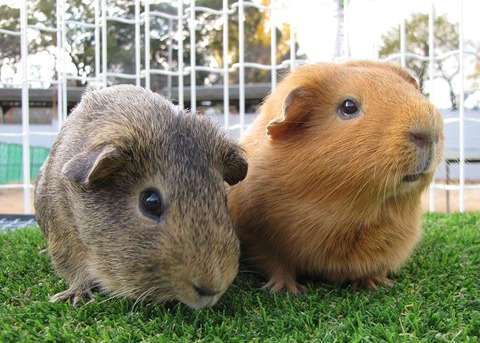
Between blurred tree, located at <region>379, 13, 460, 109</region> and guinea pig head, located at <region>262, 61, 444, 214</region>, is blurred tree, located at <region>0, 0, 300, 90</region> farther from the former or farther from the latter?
guinea pig head, located at <region>262, 61, 444, 214</region>

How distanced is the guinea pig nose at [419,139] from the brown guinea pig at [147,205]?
66 centimetres

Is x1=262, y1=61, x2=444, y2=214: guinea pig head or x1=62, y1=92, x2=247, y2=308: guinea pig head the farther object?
x1=262, y1=61, x2=444, y2=214: guinea pig head

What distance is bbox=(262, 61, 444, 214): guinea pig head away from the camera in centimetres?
171

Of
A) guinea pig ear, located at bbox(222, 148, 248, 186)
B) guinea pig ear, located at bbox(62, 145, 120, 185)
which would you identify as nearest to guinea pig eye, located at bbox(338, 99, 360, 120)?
guinea pig ear, located at bbox(222, 148, 248, 186)

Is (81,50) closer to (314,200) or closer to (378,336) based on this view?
(314,200)

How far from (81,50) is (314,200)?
6992mm

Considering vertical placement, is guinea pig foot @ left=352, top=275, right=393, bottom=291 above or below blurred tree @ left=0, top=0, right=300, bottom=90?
below

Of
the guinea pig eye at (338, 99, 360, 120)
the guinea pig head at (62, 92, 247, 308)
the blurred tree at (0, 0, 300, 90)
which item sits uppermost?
the blurred tree at (0, 0, 300, 90)

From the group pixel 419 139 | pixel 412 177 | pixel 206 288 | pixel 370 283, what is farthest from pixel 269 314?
pixel 419 139

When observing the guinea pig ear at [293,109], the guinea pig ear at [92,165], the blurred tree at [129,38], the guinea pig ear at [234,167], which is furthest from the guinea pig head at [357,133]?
the blurred tree at [129,38]

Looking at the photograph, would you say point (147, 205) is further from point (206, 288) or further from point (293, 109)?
point (293, 109)

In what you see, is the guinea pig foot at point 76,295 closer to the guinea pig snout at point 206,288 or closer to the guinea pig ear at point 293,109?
the guinea pig snout at point 206,288

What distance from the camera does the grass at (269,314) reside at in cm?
154

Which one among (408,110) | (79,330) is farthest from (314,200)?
(79,330)
